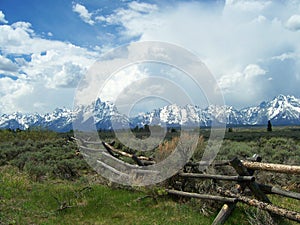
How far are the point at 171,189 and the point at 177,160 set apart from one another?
2.73ft

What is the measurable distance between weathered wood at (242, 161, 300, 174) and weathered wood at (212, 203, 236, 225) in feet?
3.09

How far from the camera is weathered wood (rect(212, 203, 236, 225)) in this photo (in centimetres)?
689

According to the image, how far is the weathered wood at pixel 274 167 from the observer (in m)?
6.39

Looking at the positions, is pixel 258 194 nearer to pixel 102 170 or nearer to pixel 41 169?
pixel 102 170

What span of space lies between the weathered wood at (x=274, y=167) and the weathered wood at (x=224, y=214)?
0.94 meters

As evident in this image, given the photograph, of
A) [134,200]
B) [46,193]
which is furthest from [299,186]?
[46,193]

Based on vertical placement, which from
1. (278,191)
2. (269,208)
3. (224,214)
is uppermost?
(278,191)

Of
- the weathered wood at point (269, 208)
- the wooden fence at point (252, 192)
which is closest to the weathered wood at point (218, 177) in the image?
the wooden fence at point (252, 192)

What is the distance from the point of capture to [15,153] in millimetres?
20828

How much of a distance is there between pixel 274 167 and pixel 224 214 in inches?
56.2

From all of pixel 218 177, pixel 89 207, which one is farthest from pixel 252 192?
pixel 89 207

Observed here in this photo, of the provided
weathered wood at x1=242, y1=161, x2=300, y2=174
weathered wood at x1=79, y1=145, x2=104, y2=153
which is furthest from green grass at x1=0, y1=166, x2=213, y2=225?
weathered wood at x1=79, y1=145, x2=104, y2=153

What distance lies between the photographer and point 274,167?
22.5 ft

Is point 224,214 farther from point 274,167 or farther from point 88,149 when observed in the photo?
point 88,149
